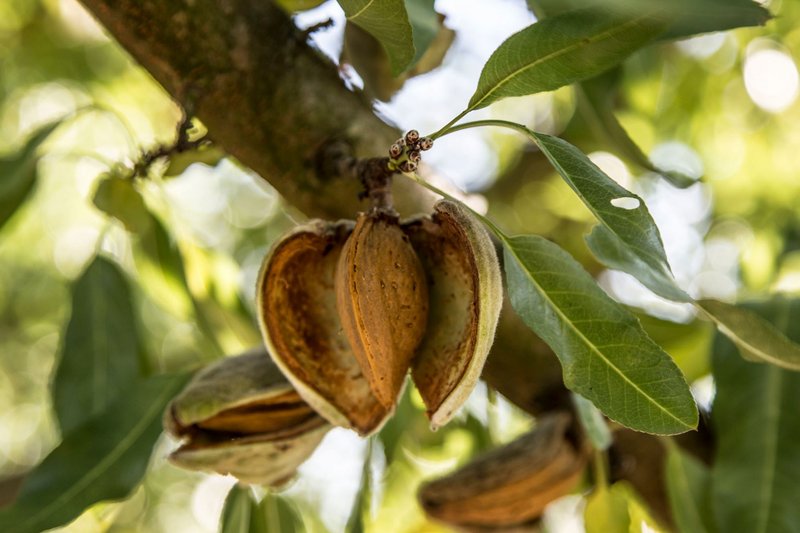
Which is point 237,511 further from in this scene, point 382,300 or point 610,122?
point 610,122

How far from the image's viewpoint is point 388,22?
1027mm

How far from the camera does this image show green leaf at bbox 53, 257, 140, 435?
1.59m

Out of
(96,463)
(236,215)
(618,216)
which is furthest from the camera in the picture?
(236,215)

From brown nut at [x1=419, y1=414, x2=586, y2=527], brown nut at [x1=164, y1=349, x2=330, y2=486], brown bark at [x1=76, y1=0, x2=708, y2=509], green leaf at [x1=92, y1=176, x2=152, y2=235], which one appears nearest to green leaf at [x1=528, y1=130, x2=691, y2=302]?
brown bark at [x1=76, y1=0, x2=708, y2=509]

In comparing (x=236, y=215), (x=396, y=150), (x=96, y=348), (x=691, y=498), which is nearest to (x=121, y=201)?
(x=96, y=348)

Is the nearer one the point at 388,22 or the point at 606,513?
the point at 388,22

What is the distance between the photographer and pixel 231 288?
5.97 ft

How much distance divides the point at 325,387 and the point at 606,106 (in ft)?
2.29

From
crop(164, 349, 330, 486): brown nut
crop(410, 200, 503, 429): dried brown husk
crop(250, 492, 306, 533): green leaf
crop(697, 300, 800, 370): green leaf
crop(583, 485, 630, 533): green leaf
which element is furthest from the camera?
crop(250, 492, 306, 533): green leaf

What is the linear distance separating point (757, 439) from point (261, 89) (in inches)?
37.9

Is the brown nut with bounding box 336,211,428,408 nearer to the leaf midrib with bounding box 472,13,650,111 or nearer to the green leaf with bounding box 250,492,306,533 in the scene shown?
the leaf midrib with bounding box 472,13,650,111

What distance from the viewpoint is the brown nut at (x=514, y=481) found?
1478 millimetres

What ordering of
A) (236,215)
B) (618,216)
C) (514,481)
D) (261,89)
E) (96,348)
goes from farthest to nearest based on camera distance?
(236,215)
(96,348)
(514,481)
(261,89)
(618,216)

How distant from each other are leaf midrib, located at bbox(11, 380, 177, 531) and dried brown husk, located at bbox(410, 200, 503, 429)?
584 mm
